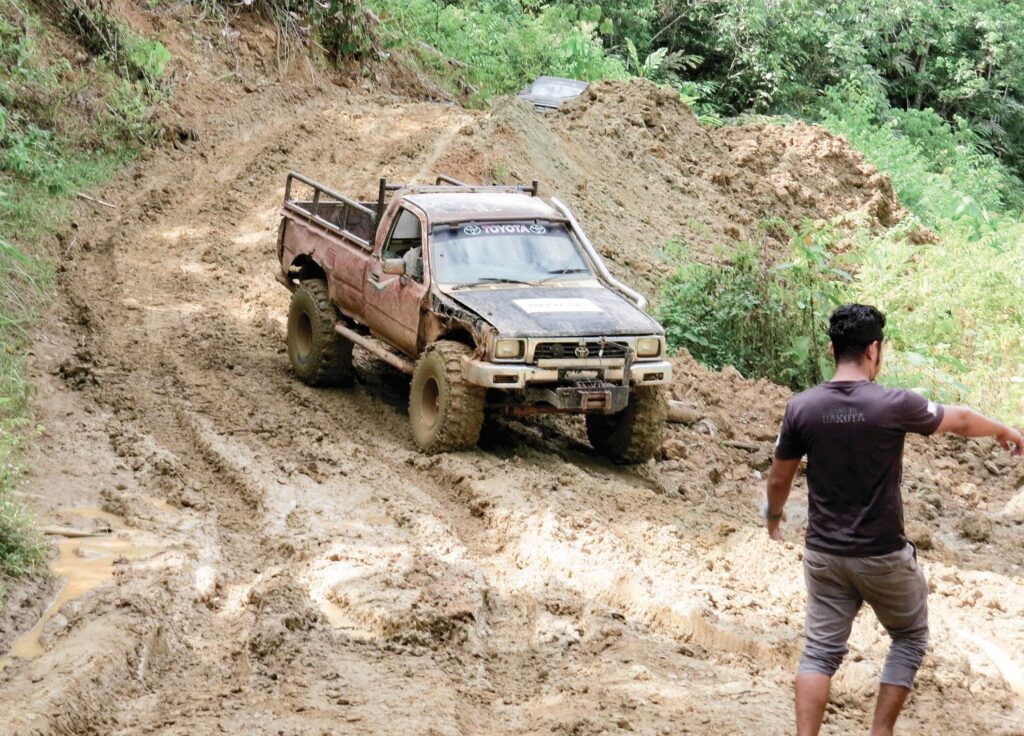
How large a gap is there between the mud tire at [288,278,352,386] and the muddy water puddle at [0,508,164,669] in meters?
3.45

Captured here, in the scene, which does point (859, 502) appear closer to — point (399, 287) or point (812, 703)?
point (812, 703)

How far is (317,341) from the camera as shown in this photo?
1179 centimetres

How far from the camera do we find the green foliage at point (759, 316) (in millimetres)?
14109

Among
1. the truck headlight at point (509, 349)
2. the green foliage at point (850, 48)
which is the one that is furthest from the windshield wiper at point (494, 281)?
the green foliage at point (850, 48)

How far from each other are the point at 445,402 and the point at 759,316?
227 inches

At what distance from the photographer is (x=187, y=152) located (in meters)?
19.7

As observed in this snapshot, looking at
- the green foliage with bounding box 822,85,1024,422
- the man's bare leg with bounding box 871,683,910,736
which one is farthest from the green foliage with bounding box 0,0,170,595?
the green foliage with bounding box 822,85,1024,422

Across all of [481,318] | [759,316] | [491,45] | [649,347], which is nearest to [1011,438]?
[649,347]

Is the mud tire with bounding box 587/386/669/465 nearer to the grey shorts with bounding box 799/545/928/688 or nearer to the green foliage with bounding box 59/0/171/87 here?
the grey shorts with bounding box 799/545/928/688

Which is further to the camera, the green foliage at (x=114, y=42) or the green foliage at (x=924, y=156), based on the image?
the green foliage at (x=924, y=156)

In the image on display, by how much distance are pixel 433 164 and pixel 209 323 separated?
206 inches

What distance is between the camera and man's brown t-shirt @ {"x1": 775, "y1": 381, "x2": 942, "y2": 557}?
16.6 feet

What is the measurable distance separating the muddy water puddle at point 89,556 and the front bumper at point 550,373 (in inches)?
105

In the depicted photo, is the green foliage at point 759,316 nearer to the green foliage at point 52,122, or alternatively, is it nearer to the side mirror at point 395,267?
the side mirror at point 395,267
